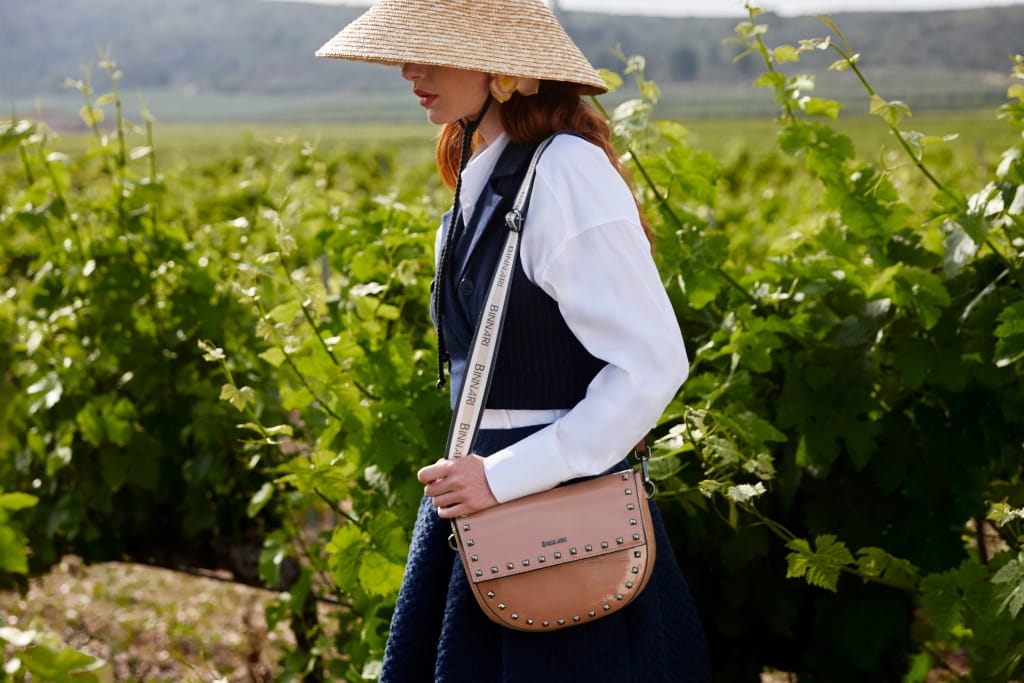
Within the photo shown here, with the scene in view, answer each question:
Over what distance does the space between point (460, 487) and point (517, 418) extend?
0.52 ft

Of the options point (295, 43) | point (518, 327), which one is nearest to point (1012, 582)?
point (518, 327)

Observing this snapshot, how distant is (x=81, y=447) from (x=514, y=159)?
2571mm

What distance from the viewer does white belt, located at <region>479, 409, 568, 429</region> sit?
1.65m

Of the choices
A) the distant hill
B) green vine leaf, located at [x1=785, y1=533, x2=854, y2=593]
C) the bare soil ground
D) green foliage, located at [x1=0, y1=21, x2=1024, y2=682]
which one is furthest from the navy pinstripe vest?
the distant hill

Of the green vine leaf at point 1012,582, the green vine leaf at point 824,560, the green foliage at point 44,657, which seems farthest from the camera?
the green vine leaf at point 824,560

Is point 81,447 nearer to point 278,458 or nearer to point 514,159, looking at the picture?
point 278,458

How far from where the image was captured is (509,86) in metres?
1.66

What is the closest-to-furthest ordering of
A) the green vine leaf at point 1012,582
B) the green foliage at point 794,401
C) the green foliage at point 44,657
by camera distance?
the green foliage at point 44,657 < the green vine leaf at point 1012,582 < the green foliage at point 794,401

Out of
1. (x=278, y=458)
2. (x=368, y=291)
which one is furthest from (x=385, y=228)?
(x=278, y=458)

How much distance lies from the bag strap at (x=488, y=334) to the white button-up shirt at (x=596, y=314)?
0.02m

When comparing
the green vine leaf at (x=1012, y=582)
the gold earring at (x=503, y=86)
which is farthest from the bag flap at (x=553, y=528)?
the green vine leaf at (x=1012, y=582)

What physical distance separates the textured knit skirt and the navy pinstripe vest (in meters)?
0.06

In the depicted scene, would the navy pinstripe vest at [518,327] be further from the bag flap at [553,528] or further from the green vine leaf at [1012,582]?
the green vine leaf at [1012,582]

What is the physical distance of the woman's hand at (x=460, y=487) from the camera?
1.55 meters
